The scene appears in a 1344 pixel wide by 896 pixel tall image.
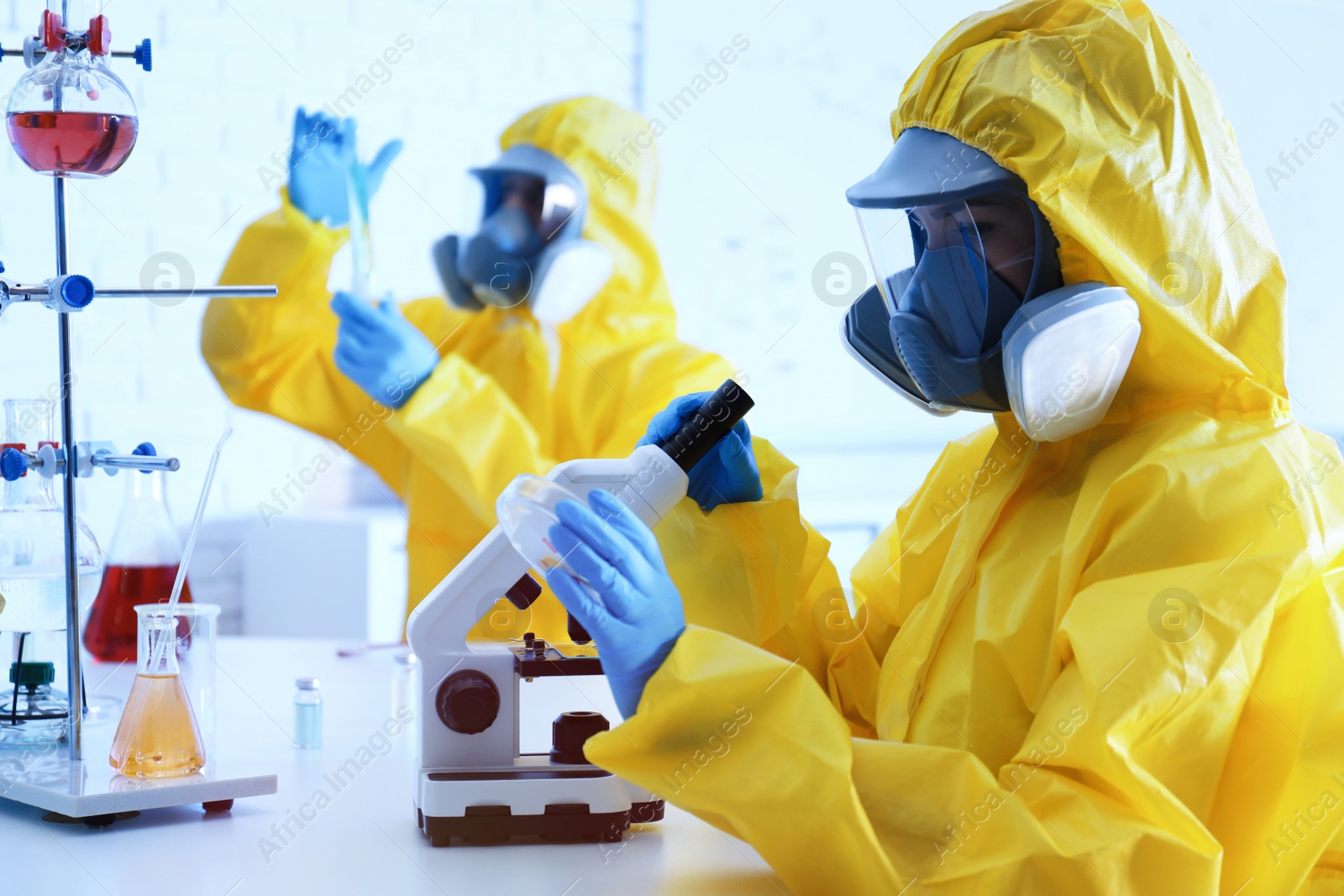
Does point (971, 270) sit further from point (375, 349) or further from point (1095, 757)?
point (375, 349)

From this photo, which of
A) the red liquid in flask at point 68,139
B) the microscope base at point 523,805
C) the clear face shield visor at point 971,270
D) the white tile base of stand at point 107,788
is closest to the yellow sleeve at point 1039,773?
the microscope base at point 523,805

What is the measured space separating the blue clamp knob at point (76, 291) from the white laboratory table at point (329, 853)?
15.5 inches

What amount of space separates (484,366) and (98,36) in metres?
1.31

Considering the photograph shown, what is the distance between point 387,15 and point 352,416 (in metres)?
1.26

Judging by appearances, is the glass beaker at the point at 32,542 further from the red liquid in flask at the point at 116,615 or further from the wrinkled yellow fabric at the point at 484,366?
the wrinkled yellow fabric at the point at 484,366

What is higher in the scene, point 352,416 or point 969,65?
point 969,65

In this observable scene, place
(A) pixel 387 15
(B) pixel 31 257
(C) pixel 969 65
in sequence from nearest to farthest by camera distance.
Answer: (C) pixel 969 65, (B) pixel 31 257, (A) pixel 387 15

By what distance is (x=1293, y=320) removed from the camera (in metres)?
3.42

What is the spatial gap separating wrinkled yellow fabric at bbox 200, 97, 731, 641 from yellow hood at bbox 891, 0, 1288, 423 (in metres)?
1.27

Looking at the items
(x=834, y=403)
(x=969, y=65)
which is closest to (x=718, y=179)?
(x=834, y=403)

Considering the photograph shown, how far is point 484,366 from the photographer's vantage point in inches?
91.4

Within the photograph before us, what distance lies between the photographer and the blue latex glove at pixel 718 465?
3.48 feet

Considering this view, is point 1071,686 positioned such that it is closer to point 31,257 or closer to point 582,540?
point 582,540

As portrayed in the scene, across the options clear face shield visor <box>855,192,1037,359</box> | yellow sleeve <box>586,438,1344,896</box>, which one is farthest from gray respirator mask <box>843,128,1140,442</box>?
yellow sleeve <box>586,438,1344,896</box>
